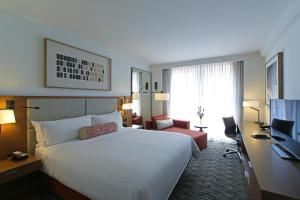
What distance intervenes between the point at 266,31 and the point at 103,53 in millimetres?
3372

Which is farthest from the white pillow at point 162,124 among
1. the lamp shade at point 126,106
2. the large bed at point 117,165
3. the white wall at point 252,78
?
the white wall at point 252,78

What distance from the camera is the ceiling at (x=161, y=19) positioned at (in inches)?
80.8

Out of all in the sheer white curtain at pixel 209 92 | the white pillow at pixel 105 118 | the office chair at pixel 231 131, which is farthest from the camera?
the sheer white curtain at pixel 209 92

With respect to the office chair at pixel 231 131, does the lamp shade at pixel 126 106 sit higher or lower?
higher

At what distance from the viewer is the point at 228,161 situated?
3223 mm

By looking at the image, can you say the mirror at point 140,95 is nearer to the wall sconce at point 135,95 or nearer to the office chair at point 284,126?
the wall sconce at point 135,95

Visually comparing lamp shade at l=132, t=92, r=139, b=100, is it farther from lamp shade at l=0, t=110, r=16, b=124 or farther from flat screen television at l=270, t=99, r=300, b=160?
flat screen television at l=270, t=99, r=300, b=160

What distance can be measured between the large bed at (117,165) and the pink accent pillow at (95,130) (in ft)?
0.37

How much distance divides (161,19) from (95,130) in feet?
7.04

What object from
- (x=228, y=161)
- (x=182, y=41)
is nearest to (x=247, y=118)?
(x=228, y=161)

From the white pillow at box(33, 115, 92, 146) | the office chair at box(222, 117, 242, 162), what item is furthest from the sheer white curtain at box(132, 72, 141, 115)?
the office chair at box(222, 117, 242, 162)

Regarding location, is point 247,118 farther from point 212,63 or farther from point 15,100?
point 15,100

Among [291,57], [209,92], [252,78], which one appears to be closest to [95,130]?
[291,57]

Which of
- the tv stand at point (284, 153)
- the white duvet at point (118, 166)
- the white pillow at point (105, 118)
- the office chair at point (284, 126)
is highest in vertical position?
the office chair at point (284, 126)
